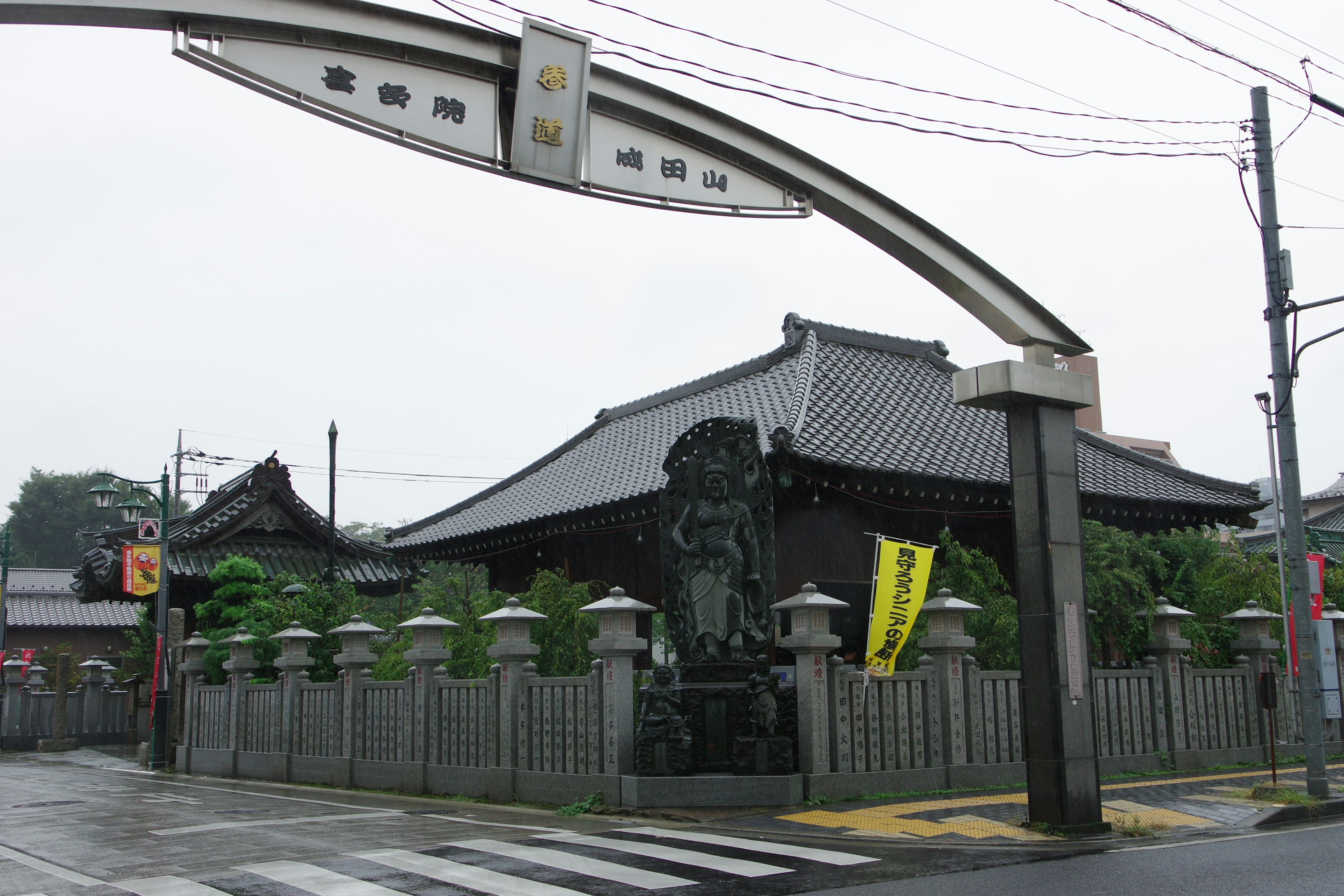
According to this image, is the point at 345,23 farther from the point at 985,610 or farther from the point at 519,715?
the point at 985,610

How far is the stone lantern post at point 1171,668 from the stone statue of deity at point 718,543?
6.14 meters

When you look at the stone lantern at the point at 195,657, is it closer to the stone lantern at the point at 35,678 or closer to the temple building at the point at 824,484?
the temple building at the point at 824,484

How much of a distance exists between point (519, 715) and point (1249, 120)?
37.2 ft

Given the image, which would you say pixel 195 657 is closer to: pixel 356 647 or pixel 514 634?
pixel 356 647

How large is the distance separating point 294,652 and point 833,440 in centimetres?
950

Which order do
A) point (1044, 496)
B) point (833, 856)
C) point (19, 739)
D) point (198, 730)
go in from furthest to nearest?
point (19, 739)
point (198, 730)
point (1044, 496)
point (833, 856)

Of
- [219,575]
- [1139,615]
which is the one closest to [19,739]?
[219,575]

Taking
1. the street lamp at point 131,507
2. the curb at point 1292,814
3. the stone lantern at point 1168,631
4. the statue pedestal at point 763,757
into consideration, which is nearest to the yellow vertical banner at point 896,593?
the statue pedestal at point 763,757

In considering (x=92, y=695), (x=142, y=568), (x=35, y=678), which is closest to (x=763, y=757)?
(x=142, y=568)

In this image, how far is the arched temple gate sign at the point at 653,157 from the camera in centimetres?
804

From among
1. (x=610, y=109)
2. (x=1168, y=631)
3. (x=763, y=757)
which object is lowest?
(x=763, y=757)

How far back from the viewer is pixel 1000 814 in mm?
11297

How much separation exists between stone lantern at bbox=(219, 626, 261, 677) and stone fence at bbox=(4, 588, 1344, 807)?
4.62ft

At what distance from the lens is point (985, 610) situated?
15914 millimetres
